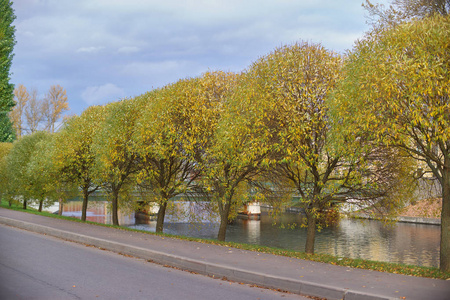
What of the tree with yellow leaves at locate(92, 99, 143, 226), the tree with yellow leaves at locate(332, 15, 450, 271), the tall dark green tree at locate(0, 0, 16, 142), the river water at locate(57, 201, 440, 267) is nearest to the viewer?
the tree with yellow leaves at locate(332, 15, 450, 271)

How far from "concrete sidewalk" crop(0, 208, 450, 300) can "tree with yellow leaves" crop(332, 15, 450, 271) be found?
3.59 m

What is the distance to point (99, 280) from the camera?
878 centimetres

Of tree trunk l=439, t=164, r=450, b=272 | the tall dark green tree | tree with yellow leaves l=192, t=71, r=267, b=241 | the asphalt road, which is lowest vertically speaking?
the asphalt road

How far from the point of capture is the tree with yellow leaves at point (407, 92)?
10727 millimetres

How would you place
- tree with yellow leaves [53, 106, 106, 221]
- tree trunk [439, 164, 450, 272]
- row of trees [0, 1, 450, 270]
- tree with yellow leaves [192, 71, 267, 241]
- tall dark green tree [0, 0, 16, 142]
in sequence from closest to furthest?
row of trees [0, 1, 450, 270], tree trunk [439, 164, 450, 272], tree with yellow leaves [192, 71, 267, 241], tall dark green tree [0, 0, 16, 142], tree with yellow leaves [53, 106, 106, 221]

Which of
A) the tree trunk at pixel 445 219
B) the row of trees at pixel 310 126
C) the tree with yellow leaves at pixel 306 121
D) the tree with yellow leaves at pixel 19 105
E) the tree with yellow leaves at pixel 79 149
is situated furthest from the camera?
the tree with yellow leaves at pixel 19 105

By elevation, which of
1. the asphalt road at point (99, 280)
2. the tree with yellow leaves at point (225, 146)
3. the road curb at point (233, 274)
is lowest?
the asphalt road at point (99, 280)

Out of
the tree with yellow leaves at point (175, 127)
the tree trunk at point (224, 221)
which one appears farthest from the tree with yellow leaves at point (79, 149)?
the tree trunk at point (224, 221)

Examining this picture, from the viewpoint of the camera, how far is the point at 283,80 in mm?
15719

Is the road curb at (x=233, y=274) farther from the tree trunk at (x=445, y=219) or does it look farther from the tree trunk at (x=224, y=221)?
the tree trunk at (x=224, y=221)

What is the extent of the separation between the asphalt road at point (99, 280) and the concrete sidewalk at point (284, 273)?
0.36 metres

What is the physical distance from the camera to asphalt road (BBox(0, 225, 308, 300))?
7703 mm

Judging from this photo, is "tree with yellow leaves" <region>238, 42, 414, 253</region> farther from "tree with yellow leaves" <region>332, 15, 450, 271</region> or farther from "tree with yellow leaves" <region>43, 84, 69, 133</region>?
"tree with yellow leaves" <region>43, 84, 69, 133</region>

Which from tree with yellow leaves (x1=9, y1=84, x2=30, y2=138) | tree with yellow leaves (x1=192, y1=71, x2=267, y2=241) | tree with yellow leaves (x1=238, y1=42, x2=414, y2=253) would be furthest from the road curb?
Answer: tree with yellow leaves (x1=9, y1=84, x2=30, y2=138)
